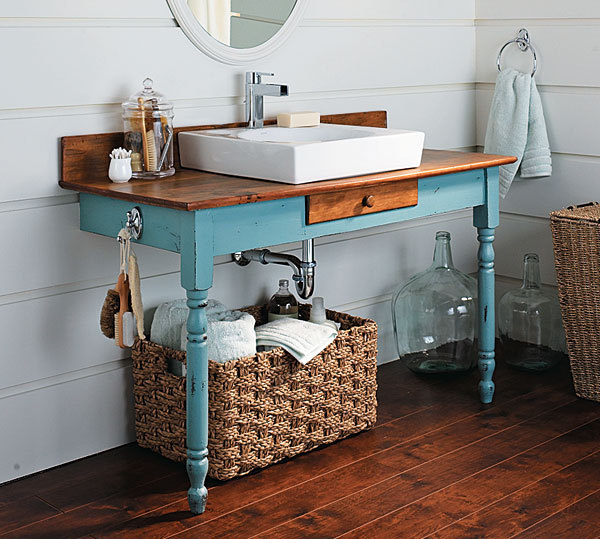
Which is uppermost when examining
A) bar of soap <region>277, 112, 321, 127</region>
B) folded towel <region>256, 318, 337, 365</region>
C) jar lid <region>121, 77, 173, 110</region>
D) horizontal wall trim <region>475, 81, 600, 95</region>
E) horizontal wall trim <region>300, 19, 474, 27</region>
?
horizontal wall trim <region>300, 19, 474, 27</region>

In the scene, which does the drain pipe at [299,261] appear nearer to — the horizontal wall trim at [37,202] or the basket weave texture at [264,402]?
the basket weave texture at [264,402]

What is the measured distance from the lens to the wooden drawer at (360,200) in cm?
217

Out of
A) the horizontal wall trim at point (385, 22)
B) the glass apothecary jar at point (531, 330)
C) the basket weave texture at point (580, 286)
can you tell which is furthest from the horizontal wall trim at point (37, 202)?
the glass apothecary jar at point (531, 330)

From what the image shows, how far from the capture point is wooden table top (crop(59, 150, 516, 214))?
6.47 feet

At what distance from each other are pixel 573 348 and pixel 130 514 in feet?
4.73

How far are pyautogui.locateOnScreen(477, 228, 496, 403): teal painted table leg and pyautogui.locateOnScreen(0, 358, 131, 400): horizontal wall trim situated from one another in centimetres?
104

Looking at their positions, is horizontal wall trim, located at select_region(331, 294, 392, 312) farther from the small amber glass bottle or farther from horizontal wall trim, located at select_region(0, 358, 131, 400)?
horizontal wall trim, located at select_region(0, 358, 131, 400)

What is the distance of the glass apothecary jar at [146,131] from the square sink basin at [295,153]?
11cm

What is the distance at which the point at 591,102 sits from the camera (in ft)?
9.64

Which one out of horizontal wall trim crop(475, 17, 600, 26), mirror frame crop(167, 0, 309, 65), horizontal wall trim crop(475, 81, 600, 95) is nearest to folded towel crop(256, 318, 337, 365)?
mirror frame crop(167, 0, 309, 65)

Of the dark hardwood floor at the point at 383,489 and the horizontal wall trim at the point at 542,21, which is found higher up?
the horizontal wall trim at the point at 542,21

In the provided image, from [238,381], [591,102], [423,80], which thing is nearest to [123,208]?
[238,381]

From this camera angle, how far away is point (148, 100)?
2.27m

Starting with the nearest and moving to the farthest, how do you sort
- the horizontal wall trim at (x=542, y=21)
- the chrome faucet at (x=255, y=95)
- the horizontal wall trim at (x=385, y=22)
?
the chrome faucet at (x=255, y=95) → the horizontal wall trim at (x=385, y=22) → the horizontal wall trim at (x=542, y=21)
